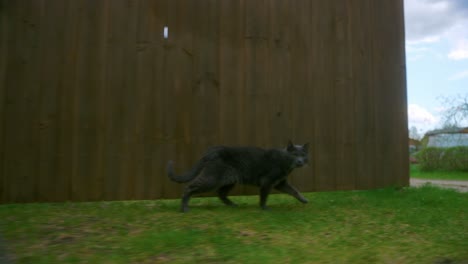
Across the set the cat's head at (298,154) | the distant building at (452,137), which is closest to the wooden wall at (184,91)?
the cat's head at (298,154)

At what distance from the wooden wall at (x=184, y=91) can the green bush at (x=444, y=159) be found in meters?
10.1

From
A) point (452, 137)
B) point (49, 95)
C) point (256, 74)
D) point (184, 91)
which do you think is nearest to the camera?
point (49, 95)

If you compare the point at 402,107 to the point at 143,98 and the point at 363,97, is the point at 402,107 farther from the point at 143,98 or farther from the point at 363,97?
the point at 143,98

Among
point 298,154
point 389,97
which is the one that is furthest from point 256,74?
point 389,97

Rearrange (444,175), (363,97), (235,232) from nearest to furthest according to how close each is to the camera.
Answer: (235,232) → (363,97) → (444,175)

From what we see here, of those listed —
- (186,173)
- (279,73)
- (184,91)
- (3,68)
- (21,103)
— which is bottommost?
(186,173)

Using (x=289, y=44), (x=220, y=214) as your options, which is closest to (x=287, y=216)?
(x=220, y=214)

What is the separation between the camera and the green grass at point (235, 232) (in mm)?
2703

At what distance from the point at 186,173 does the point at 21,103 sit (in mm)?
2031

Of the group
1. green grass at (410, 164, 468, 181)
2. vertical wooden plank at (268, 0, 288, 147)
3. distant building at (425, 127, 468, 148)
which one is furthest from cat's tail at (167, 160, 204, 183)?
distant building at (425, 127, 468, 148)

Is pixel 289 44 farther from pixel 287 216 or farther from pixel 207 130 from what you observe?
pixel 287 216

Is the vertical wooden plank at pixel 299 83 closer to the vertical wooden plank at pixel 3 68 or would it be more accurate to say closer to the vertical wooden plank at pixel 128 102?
the vertical wooden plank at pixel 128 102

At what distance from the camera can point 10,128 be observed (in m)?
4.26

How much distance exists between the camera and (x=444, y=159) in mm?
14820
